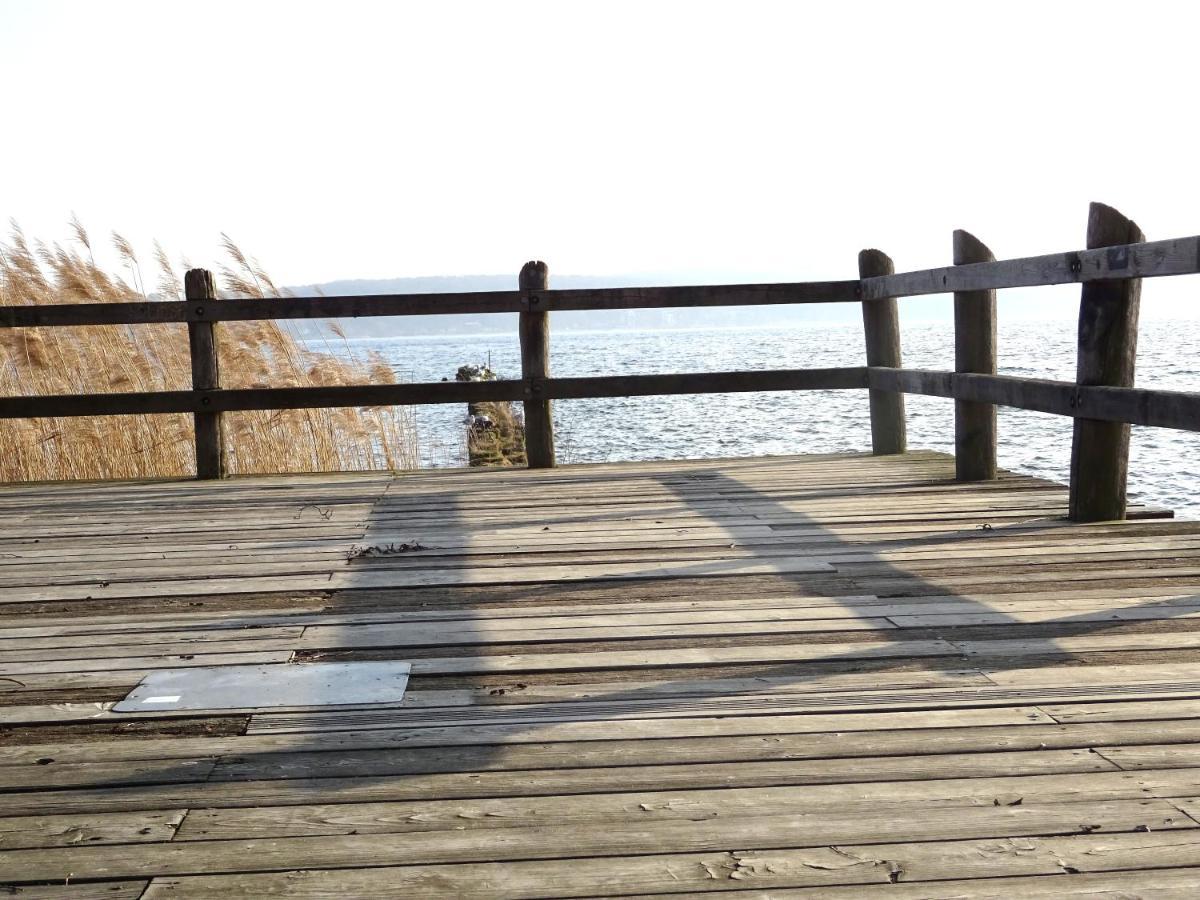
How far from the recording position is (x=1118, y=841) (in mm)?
1699

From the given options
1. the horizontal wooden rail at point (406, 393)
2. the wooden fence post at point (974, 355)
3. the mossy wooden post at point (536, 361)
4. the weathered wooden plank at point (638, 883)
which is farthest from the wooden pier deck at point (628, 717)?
the mossy wooden post at point (536, 361)

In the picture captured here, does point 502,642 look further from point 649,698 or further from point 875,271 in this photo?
point 875,271

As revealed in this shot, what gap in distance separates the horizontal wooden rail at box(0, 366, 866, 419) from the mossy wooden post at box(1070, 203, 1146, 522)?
1.89m

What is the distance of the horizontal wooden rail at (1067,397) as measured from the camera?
3.58m

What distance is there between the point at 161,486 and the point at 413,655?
3656mm

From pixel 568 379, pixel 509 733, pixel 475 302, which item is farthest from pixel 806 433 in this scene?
pixel 509 733

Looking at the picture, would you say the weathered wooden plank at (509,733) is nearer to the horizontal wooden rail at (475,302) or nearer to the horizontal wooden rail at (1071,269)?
the horizontal wooden rail at (1071,269)

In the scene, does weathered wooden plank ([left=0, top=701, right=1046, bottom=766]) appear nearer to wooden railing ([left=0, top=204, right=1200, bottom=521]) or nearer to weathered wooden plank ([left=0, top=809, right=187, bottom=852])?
weathered wooden plank ([left=0, top=809, right=187, bottom=852])

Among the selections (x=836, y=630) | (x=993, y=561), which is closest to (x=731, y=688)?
(x=836, y=630)

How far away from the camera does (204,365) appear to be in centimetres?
604

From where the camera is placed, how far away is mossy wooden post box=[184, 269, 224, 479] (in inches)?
236

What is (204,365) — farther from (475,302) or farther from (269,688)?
(269,688)

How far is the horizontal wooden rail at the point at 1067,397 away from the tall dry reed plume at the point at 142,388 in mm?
3499

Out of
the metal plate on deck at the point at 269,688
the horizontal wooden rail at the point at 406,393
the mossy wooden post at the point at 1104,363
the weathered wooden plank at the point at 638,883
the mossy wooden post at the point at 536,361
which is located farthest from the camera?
the mossy wooden post at the point at 536,361
